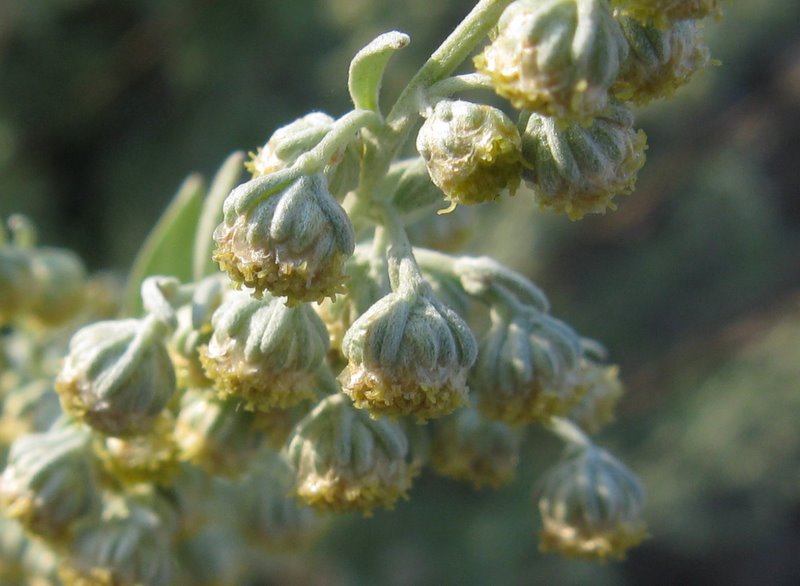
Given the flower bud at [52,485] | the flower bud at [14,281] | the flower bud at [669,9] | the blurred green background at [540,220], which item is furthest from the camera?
the blurred green background at [540,220]

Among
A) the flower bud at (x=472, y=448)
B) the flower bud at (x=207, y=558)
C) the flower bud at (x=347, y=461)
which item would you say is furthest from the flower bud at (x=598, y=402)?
the flower bud at (x=207, y=558)

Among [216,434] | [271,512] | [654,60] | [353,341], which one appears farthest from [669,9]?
[271,512]

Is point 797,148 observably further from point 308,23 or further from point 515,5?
point 515,5

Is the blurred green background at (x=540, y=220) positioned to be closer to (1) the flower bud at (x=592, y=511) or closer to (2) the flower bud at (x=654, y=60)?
(1) the flower bud at (x=592, y=511)

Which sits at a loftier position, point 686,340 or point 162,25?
point 162,25

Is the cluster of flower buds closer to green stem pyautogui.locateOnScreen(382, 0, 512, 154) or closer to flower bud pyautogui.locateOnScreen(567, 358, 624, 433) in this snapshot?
green stem pyautogui.locateOnScreen(382, 0, 512, 154)

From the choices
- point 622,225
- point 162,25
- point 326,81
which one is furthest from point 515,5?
point 162,25

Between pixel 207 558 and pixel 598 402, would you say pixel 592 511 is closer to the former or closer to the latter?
pixel 598 402
